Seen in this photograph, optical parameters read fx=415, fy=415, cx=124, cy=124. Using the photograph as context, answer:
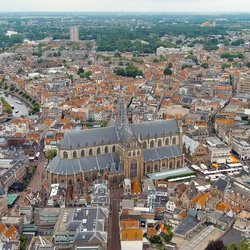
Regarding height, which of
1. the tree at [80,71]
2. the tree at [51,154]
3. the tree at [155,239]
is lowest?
the tree at [80,71]

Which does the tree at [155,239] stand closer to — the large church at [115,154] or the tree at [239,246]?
the tree at [239,246]

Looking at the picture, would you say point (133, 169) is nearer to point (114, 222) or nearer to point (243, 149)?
point (114, 222)

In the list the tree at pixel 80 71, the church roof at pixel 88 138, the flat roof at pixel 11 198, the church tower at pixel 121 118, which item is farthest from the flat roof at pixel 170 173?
the tree at pixel 80 71

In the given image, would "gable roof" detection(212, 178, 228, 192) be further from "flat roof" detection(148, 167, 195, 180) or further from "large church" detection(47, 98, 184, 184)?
"large church" detection(47, 98, 184, 184)

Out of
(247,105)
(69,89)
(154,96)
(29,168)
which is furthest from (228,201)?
(69,89)

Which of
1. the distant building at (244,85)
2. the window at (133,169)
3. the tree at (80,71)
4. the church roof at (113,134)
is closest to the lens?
the church roof at (113,134)

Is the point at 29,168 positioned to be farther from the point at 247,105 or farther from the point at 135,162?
the point at 247,105

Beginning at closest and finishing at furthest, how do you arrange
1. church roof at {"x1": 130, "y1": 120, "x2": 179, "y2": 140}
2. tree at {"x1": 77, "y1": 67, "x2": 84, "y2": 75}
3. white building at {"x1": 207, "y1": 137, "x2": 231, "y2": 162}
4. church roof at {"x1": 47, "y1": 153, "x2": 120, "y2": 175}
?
church roof at {"x1": 47, "y1": 153, "x2": 120, "y2": 175} → church roof at {"x1": 130, "y1": 120, "x2": 179, "y2": 140} → white building at {"x1": 207, "y1": 137, "x2": 231, "y2": 162} → tree at {"x1": 77, "y1": 67, "x2": 84, "y2": 75}

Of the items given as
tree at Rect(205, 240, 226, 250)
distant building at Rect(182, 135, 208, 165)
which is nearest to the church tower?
distant building at Rect(182, 135, 208, 165)
